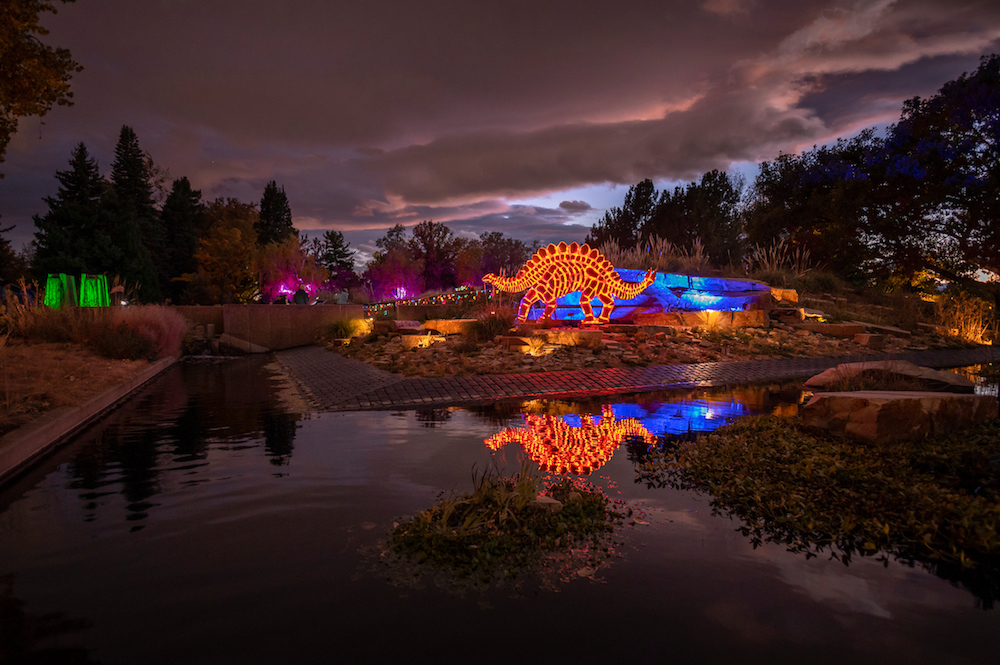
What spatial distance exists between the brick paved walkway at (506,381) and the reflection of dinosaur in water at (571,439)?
2.14 metres

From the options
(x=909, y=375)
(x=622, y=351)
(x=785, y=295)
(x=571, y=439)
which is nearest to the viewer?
(x=571, y=439)

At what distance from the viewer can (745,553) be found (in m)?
3.59

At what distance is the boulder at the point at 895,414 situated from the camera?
573 centimetres

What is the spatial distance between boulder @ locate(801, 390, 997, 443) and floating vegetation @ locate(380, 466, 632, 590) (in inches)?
132

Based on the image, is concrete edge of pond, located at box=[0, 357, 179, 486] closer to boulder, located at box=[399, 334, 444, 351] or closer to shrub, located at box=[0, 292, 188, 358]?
shrub, located at box=[0, 292, 188, 358]

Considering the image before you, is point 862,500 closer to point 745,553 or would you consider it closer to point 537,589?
point 745,553

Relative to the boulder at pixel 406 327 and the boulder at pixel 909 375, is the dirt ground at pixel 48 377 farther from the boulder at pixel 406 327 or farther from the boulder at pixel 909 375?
the boulder at pixel 909 375

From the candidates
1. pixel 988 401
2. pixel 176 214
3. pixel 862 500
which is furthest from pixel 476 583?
pixel 176 214

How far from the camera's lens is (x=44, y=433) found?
6441 mm

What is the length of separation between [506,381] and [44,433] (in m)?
7.17

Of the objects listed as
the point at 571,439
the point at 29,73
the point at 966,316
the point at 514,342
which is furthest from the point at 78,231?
the point at 966,316

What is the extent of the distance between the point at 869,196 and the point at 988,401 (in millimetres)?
22296

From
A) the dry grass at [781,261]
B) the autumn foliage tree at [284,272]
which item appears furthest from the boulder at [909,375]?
the autumn foliage tree at [284,272]

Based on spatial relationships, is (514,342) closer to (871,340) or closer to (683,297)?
(683,297)
